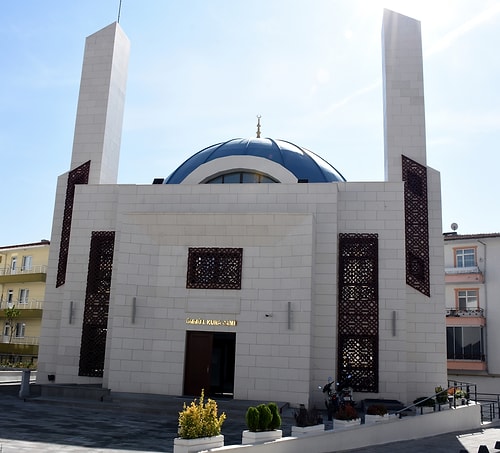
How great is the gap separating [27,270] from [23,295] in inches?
71.1

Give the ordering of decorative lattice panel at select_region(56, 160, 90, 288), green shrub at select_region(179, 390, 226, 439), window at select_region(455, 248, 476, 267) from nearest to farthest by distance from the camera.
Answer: green shrub at select_region(179, 390, 226, 439) → decorative lattice panel at select_region(56, 160, 90, 288) → window at select_region(455, 248, 476, 267)

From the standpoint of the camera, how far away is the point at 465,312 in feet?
106

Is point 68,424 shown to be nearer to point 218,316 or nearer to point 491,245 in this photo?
point 218,316

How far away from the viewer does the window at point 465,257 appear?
32.8m

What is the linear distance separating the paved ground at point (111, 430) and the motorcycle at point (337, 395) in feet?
3.73

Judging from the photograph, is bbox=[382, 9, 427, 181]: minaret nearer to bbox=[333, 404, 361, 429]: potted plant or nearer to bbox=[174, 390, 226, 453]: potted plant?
bbox=[333, 404, 361, 429]: potted plant

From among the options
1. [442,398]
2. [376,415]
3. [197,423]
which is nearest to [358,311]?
[442,398]

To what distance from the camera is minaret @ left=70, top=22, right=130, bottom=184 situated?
22391 millimetres

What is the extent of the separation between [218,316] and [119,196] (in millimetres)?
5596

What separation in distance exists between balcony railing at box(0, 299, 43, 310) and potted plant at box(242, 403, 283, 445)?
29.1 m

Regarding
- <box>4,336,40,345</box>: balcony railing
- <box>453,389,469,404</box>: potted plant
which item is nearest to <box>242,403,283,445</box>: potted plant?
<box>453,389,469,404</box>: potted plant

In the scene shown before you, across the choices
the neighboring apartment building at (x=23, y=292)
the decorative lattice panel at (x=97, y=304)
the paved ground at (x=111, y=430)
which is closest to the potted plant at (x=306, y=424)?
the paved ground at (x=111, y=430)

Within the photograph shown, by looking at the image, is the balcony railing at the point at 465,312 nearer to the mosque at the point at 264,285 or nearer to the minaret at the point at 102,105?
the mosque at the point at 264,285

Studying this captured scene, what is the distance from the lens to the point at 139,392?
17.8 m
